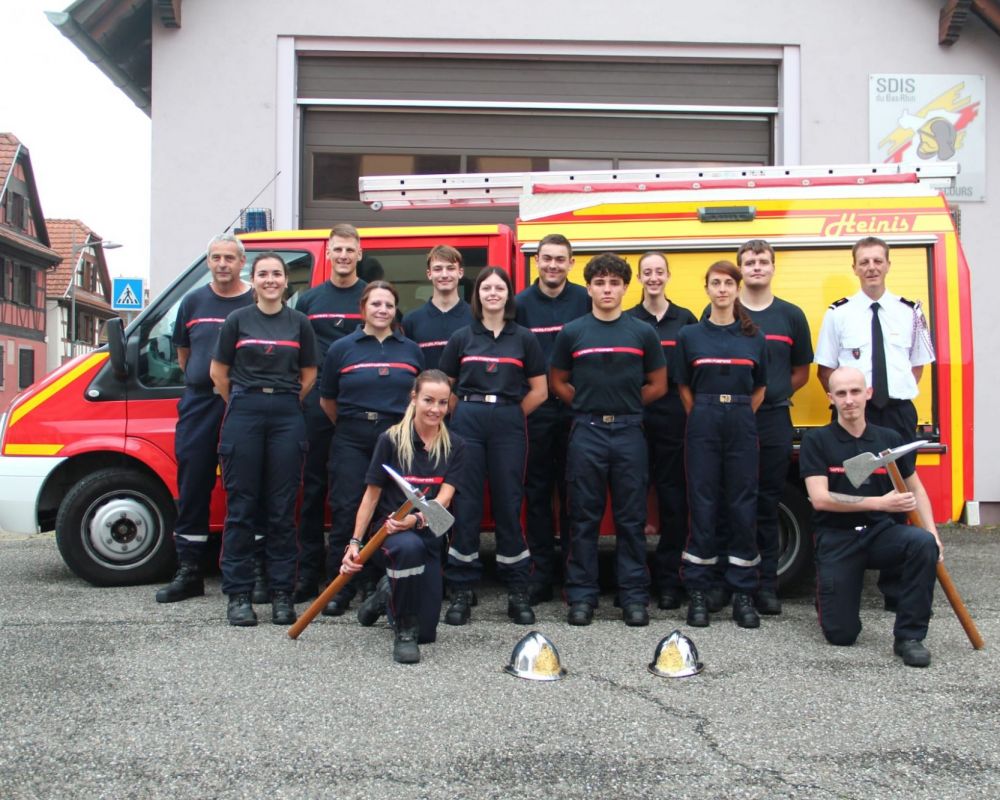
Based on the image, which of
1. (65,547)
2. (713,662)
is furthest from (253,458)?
(713,662)

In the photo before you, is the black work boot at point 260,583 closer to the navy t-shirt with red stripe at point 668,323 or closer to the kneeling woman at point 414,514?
the kneeling woman at point 414,514

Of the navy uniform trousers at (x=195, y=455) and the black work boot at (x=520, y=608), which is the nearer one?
the black work boot at (x=520, y=608)

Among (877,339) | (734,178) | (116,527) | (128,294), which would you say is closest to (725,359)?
(877,339)

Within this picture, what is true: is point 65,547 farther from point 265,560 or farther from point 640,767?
point 640,767

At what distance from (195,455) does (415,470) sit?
4.58ft

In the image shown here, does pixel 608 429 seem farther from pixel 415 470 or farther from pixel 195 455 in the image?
pixel 195 455

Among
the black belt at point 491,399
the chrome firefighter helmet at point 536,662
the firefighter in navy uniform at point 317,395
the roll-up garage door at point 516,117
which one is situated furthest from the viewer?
the roll-up garage door at point 516,117

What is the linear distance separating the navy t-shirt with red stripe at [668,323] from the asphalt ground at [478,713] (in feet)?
3.92

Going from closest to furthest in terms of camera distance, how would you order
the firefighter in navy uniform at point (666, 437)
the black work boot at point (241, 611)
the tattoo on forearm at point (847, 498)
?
the tattoo on forearm at point (847, 498), the black work boot at point (241, 611), the firefighter in navy uniform at point (666, 437)

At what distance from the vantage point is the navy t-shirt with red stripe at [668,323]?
208 inches

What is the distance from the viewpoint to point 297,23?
936 centimetres

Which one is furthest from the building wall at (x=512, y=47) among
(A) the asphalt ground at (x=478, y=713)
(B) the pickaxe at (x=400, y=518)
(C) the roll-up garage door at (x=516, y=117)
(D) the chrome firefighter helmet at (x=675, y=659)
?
(D) the chrome firefighter helmet at (x=675, y=659)

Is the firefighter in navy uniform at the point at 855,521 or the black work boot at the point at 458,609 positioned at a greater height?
the firefighter in navy uniform at the point at 855,521

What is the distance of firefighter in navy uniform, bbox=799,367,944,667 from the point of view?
14.6 feet
